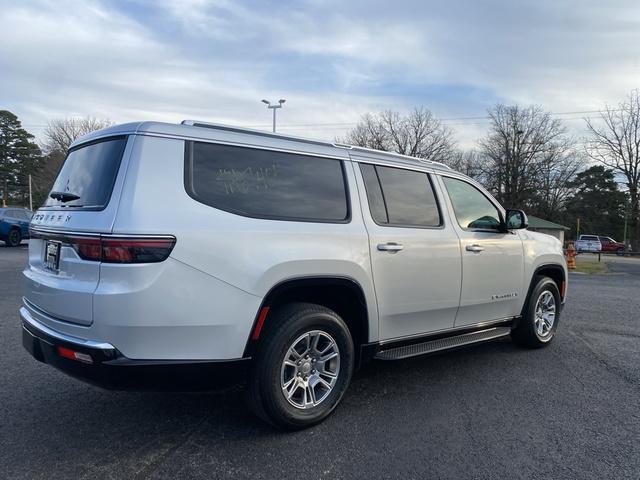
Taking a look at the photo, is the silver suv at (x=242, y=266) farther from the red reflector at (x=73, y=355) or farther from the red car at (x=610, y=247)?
the red car at (x=610, y=247)

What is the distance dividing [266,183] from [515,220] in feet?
9.46

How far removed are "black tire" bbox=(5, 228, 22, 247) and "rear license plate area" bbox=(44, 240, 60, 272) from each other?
19.1 meters

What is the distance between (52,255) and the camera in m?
3.15

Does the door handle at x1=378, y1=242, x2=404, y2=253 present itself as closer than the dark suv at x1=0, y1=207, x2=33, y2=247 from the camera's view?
Yes

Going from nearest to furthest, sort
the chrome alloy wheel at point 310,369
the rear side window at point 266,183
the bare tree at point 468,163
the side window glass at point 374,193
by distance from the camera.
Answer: the rear side window at point 266,183 < the chrome alloy wheel at point 310,369 < the side window glass at point 374,193 < the bare tree at point 468,163

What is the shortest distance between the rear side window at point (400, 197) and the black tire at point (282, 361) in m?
0.96

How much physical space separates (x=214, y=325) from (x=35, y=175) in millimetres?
71415

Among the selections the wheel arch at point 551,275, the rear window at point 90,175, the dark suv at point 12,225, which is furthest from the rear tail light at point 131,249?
the dark suv at point 12,225

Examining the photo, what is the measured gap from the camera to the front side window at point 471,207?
183 inches

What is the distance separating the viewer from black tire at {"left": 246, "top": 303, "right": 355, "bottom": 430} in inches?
122

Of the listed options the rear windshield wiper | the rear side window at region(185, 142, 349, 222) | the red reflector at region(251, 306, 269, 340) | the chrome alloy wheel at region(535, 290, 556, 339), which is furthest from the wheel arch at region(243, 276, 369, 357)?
the chrome alloy wheel at region(535, 290, 556, 339)

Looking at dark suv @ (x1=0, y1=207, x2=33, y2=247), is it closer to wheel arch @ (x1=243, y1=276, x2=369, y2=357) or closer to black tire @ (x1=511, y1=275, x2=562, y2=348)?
wheel arch @ (x1=243, y1=276, x2=369, y2=357)

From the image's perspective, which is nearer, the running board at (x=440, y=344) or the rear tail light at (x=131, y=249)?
the rear tail light at (x=131, y=249)

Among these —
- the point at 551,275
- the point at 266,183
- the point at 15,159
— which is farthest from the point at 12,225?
the point at 15,159
